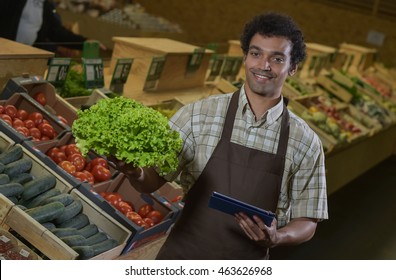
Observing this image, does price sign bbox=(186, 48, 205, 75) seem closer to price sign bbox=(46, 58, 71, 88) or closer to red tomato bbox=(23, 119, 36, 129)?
price sign bbox=(46, 58, 71, 88)

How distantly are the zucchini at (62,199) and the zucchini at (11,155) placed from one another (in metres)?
0.28

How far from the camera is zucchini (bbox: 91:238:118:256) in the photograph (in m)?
2.94

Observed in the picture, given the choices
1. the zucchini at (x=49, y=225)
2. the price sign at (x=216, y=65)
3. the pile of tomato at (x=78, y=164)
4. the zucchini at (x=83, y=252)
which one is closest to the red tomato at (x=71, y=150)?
the pile of tomato at (x=78, y=164)

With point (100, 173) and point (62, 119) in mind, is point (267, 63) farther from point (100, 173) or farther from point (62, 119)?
point (62, 119)

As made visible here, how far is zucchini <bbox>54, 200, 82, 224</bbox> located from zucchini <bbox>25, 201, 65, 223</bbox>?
35 mm

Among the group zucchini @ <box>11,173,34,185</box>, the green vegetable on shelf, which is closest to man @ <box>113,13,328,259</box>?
the green vegetable on shelf

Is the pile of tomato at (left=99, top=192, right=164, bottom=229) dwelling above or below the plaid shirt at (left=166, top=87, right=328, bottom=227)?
below

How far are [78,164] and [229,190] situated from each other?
1.37 m

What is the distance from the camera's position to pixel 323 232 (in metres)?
5.98

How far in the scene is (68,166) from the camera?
3.48 meters

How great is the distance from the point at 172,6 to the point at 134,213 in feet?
32.6

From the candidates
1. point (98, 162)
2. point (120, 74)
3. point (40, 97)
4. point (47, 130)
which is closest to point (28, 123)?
point (47, 130)

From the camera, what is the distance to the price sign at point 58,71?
13.3 feet

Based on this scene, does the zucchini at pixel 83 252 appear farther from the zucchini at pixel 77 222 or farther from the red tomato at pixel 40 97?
the red tomato at pixel 40 97
